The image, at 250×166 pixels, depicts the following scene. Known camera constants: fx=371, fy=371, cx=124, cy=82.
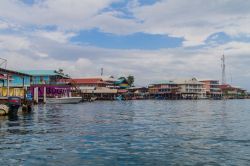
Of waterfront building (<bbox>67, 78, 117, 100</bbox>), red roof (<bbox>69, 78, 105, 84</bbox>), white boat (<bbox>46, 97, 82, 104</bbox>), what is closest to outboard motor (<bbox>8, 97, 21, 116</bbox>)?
white boat (<bbox>46, 97, 82, 104</bbox>)

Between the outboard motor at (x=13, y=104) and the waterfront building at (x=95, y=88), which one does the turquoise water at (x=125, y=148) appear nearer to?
the outboard motor at (x=13, y=104)

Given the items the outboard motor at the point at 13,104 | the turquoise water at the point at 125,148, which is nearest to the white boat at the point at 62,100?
the outboard motor at the point at 13,104

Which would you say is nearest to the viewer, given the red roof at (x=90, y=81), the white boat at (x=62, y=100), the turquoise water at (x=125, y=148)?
the turquoise water at (x=125, y=148)

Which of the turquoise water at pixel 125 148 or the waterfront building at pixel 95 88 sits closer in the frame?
the turquoise water at pixel 125 148

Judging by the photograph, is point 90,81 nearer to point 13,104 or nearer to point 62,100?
point 62,100

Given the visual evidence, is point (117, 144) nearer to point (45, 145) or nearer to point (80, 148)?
point (80, 148)

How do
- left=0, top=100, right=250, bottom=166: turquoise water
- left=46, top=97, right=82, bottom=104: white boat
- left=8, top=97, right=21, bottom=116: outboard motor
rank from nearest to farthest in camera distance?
left=0, top=100, right=250, bottom=166: turquoise water, left=8, top=97, right=21, bottom=116: outboard motor, left=46, top=97, right=82, bottom=104: white boat

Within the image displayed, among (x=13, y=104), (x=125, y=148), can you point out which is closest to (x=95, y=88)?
(x=13, y=104)

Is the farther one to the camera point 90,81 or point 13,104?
point 90,81

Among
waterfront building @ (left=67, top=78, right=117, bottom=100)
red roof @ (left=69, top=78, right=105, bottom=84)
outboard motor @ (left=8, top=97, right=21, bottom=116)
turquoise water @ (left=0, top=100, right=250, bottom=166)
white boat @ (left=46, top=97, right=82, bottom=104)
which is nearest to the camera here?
turquoise water @ (left=0, top=100, right=250, bottom=166)

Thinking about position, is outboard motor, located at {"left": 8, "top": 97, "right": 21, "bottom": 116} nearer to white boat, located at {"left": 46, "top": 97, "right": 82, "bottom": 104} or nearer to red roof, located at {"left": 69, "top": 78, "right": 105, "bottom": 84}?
white boat, located at {"left": 46, "top": 97, "right": 82, "bottom": 104}

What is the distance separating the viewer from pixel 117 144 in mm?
20672

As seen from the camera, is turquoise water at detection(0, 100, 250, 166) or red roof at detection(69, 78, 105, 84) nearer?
turquoise water at detection(0, 100, 250, 166)

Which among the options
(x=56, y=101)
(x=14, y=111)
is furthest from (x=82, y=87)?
(x=14, y=111)
